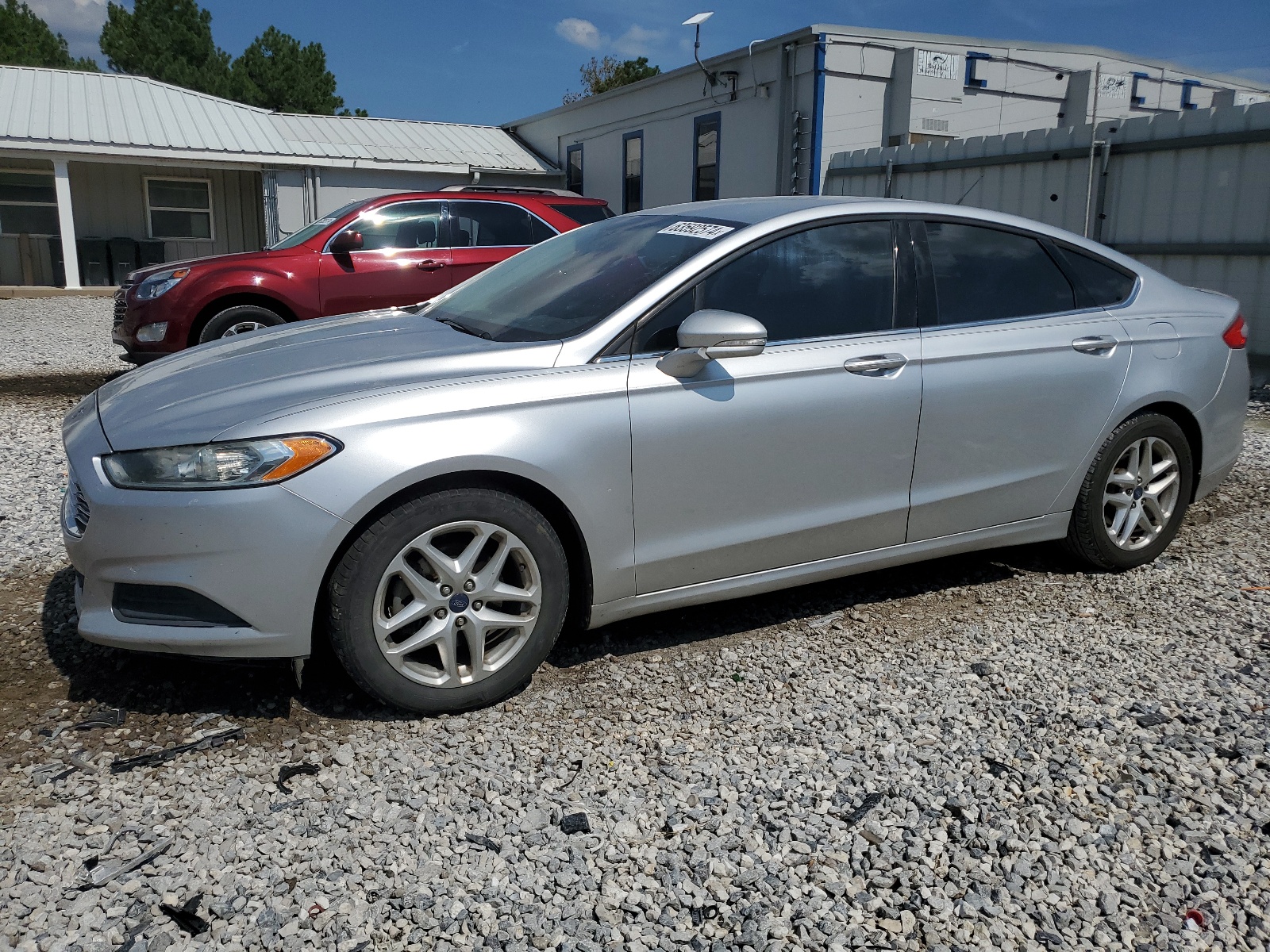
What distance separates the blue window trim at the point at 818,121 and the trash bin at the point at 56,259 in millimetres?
16514

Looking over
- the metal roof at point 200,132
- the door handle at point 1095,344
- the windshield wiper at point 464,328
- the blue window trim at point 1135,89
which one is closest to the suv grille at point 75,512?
the windshield wiper at point 464,328

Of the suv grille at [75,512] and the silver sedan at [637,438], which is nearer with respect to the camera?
the silver sedan at [637,438]

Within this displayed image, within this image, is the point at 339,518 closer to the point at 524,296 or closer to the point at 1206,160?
the point at 524,296

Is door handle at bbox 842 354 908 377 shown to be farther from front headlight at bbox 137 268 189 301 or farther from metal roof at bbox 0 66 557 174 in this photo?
metal roof at bbox 0 66 557 174

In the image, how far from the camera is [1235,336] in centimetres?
473

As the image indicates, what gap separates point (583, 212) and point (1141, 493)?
285 inches

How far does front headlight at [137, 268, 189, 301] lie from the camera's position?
8.54 metres

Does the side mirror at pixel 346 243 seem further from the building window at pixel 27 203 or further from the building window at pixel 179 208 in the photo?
the building window at pixel 179 208

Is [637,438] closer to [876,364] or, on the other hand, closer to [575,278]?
[575,278]

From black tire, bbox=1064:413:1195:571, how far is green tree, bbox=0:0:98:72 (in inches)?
1846

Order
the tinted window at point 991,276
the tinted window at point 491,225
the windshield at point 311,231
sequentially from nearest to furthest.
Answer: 1. the tinted window at point 991,276
2. the windshield at point 311,231
3. the tinted window at point 491,225

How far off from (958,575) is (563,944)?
297cm

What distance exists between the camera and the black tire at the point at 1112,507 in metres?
4.37

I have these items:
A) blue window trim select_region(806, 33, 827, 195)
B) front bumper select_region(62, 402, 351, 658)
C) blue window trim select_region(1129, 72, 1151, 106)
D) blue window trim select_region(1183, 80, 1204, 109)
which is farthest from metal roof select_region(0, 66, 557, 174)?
front bumper select_region(62, 402, 351, 658)
